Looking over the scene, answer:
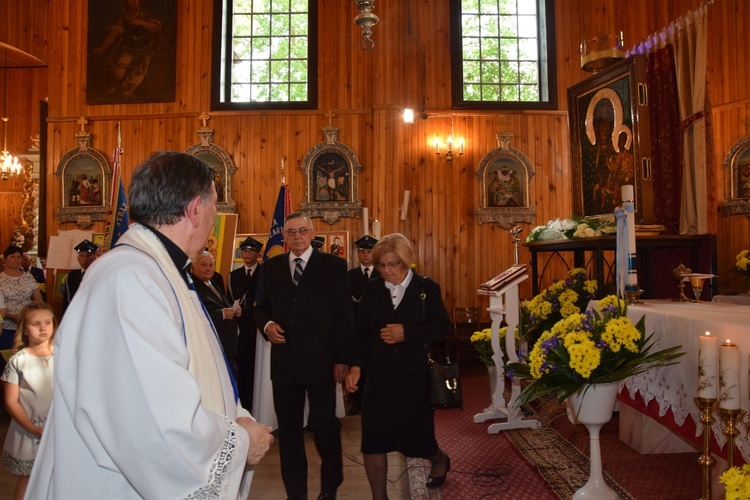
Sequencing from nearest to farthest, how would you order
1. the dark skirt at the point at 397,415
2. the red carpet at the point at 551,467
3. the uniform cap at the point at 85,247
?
1. the dark skirt at the point at 397,415
2. the red carpet at the point at 551,467
3. the uniform cap at the point at 85,247

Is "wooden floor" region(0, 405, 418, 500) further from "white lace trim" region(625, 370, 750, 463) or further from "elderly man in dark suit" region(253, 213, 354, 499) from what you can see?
"white lace trim" region(625, 370, 750, 463)

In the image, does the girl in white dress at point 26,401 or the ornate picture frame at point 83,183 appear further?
the ornate picture frame at point 83,183

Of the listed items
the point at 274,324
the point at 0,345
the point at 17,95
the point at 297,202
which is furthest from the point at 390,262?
the point at 17,95

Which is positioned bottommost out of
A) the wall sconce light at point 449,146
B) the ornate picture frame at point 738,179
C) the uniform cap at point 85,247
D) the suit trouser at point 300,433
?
the suit trouser at point 300,433

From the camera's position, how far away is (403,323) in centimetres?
362

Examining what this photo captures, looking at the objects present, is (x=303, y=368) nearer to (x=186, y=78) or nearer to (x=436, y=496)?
(x=436, y=496)

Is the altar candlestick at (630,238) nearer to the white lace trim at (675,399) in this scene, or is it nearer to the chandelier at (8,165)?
the white lace trim at (675,399)

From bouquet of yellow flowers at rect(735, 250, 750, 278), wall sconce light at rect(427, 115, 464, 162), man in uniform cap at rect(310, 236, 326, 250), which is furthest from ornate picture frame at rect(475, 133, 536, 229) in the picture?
bouquet of yellow flowers at rect(735, 250, 750, 278)

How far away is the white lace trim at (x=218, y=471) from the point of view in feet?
4.90

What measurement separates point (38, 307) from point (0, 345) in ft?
11.7

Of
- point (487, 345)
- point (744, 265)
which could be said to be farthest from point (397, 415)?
point (744, 265)

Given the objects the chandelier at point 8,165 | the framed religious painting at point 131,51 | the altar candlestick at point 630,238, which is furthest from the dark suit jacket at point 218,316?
the chandelier at point 8,165

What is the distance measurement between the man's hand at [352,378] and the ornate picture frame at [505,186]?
21.1 feet

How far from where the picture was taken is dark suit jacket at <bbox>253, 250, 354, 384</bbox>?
143 inches
